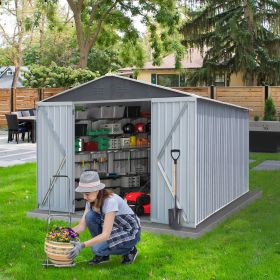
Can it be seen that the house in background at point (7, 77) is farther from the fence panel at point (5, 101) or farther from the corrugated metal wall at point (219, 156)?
the corrugated metal wall at point (219, 156)

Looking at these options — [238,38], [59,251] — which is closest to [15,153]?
[59,251]

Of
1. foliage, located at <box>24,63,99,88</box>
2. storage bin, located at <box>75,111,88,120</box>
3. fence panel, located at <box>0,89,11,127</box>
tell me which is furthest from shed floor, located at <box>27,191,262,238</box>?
fence panel, located at <box>0,89,11,127</box>

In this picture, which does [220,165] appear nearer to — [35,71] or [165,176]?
[165,176]

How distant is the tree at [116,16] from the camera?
3222cm

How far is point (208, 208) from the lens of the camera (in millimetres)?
9602

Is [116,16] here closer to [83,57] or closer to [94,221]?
[83,57]

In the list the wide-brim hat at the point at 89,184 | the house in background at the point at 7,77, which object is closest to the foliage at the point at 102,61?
the house in background at the point at 7,77

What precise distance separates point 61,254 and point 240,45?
27162 mm

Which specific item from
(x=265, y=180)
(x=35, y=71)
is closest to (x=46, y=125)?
(x=265, y=180)

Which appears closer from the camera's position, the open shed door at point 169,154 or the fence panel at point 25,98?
the open shed door at point 169,154

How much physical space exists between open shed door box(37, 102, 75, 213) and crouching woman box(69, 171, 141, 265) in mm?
3044

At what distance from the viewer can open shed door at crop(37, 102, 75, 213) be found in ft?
32.7

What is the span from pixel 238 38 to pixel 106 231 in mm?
26586

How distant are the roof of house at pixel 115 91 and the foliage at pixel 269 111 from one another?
47.8 feet
